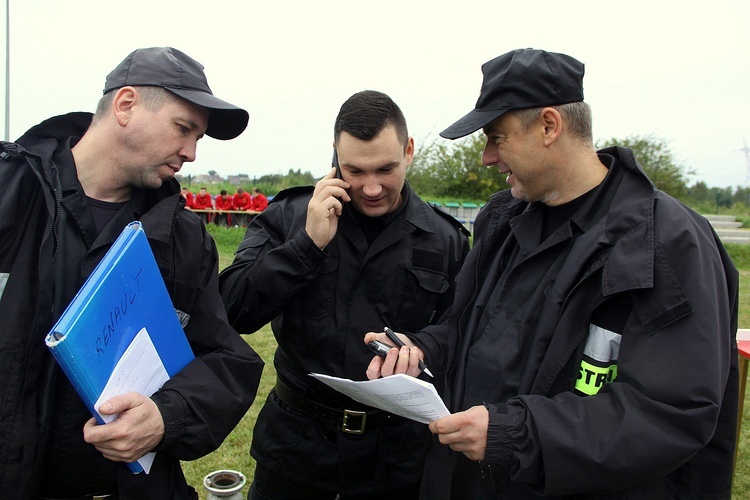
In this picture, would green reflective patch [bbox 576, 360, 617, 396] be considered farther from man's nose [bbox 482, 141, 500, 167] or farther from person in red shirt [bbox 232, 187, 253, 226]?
person in red shirt [bbox 232, 187, 253, 226]

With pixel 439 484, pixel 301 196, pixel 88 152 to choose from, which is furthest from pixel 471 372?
pixel 88 152

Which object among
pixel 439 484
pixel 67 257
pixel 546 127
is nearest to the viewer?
pixel 67 257

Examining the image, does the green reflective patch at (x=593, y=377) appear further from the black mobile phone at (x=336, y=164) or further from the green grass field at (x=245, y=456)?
the green grass field at (x=245, y=456)

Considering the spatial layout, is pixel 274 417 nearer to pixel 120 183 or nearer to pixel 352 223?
pixel 352 223

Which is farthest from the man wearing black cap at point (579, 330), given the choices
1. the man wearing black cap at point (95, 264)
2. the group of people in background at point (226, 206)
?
the group of people in background at point (226, 206)

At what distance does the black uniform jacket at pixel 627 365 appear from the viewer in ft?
4.92

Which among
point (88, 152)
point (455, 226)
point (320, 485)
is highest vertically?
point (88, 152)

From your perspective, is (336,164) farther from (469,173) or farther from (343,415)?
(469,173)

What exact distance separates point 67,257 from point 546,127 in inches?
60.8

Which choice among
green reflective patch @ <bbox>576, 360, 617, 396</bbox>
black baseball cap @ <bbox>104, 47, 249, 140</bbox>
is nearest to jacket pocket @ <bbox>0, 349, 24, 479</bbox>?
black baseball cap @ <bbox>104, 47, 249, 140</bbox>

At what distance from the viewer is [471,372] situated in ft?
6.52

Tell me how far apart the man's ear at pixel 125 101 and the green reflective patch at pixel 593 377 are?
1.63m

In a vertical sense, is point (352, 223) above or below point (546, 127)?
below

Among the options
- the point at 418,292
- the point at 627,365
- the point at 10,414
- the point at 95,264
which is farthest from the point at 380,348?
the point at 10,414
